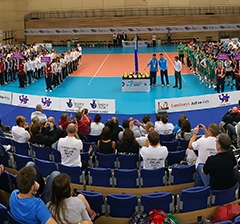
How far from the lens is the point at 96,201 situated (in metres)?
5.25

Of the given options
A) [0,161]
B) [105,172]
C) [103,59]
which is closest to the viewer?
[105,172]

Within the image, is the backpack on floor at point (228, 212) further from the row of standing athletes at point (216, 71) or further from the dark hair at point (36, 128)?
the row of standing athletes at point (216, 71)

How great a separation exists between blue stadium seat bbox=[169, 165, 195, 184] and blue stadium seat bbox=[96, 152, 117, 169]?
4.78ft

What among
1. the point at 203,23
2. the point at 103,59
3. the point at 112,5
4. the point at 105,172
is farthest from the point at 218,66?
the point at 112,5

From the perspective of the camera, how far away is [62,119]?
32.1 ft

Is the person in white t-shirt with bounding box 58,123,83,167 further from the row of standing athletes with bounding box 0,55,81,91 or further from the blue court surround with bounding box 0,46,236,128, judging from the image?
the row of standing athletes with bounding box 0,55,81,91

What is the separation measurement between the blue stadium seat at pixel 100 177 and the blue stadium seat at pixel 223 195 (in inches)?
78.8

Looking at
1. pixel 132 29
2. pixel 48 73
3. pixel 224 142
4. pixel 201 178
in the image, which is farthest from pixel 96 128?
pixel 132 29

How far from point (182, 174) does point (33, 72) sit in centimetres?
1688

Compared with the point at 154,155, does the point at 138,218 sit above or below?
below

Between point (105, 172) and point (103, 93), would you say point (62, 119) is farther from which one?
point (103, 93)

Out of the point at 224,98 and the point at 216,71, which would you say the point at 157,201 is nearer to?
the point at 224,98

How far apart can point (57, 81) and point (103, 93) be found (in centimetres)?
356

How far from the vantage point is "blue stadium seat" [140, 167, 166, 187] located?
6.36 meters
